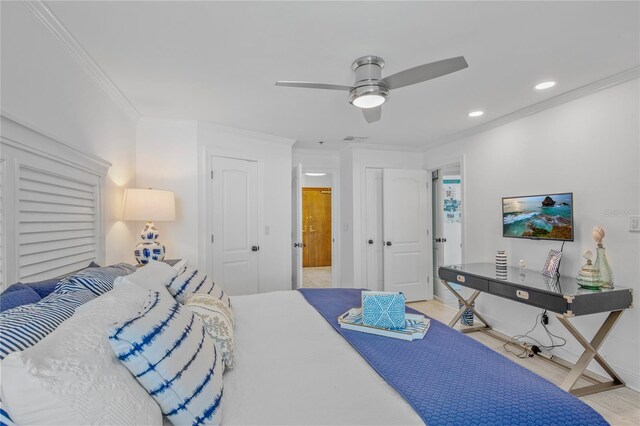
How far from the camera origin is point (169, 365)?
0.95 m

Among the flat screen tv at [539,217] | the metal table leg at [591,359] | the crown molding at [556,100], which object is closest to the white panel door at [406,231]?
the crown molding at [556,100]

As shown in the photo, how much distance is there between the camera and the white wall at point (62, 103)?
4.99 ft

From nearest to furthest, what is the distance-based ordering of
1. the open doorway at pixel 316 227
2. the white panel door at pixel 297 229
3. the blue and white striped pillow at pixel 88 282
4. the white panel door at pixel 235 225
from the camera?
the blue and white striped pillow at pixel 88 282 → the white panel door at pixel 235 225 → the white panel door at pixel 297 229 → the open doorway at pixel 316 227

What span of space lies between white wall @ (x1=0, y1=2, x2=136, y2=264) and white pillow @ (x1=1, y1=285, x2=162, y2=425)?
1.15 m

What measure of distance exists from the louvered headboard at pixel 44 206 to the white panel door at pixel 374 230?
11.2ft

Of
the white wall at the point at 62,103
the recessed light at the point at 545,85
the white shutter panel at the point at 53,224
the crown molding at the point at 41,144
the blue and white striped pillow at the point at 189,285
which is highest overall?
the recessed light at the point at 545,85

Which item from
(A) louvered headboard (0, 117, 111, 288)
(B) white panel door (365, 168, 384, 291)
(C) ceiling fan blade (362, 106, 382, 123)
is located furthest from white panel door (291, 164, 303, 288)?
(A) louvered headboard (0, 117, 111, 288)

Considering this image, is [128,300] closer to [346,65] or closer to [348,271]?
[346,65]

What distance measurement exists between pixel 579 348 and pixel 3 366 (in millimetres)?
3695

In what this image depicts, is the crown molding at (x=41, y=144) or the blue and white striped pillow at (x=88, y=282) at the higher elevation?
the crown molding at (x=41, y=144)

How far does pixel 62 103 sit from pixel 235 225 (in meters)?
2.26

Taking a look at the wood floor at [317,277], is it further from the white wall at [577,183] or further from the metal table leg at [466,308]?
the white wall at [577,183]

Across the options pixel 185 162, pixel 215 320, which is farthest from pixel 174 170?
pixel 215 320

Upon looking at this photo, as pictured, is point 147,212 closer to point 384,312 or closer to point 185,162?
point 185,162
